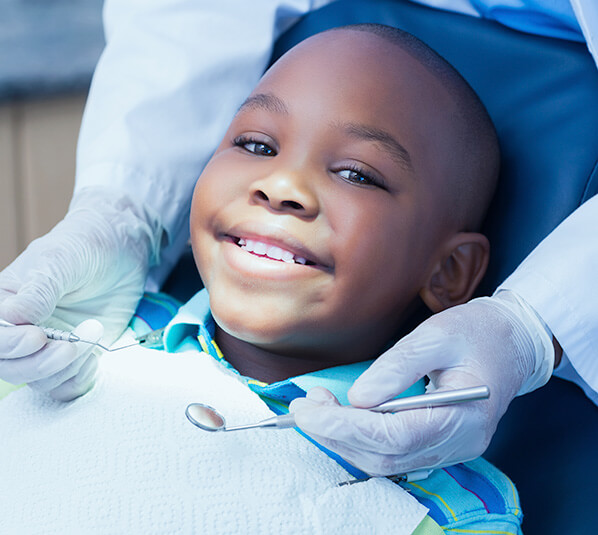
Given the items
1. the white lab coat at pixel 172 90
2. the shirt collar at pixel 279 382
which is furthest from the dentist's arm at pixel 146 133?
the shirt collar at pixel 279 382

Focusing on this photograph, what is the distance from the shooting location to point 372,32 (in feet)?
3.57

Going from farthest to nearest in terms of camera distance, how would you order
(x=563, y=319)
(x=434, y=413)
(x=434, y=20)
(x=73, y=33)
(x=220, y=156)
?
(x=73, y=33), (x=434, y=20), (x=220, y=156), (x=563, y=319), (x=434, y=413)

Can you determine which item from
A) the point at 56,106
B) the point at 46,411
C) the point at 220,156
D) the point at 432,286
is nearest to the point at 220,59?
the point at 220,156

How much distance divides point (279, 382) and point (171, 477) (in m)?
0.21

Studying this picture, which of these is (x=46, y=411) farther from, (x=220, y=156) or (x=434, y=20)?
(x=434, y=20)

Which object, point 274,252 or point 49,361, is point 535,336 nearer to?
point 274,252

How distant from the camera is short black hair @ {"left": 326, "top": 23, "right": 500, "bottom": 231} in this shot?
105cm

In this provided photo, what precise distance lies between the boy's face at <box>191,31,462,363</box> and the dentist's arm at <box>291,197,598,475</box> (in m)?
0.13

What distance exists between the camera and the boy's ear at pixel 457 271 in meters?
1.06

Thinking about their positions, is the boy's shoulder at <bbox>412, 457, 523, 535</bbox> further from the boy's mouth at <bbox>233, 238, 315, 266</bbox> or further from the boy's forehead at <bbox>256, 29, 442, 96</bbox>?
the boy's forehead at <bbox>256, 29, 442, 96</bbox>

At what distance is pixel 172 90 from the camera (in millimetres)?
1308

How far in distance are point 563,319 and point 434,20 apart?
1.91ft

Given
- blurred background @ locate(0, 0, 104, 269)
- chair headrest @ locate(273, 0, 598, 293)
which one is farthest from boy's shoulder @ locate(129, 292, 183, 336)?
blurred background @ locate(0, 0, 104, 269)

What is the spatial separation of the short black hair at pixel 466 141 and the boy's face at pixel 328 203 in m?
0.02
